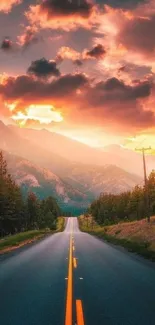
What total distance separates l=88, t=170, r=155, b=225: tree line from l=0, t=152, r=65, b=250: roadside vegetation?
60.0ft

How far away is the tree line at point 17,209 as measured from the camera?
64.8 metres

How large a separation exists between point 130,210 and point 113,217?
564 inches

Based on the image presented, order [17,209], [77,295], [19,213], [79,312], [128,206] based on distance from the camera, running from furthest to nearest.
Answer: [128,206] < [19,213] < [17,209] < [77,295] < [79,312]

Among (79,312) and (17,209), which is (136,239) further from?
(17,209)

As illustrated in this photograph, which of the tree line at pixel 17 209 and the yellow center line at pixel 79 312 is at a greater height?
the tree line at pixel 17 209

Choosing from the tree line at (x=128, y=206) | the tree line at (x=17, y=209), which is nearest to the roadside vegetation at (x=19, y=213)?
the tree line at (x=17, y=209)

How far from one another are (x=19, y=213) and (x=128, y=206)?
97.5 feet

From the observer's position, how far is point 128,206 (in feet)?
314

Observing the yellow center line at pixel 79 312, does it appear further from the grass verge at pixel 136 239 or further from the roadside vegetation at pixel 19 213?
the roadside vegetation at pixel 19 213

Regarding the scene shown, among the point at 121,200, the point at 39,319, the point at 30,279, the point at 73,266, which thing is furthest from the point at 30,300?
the point at 121,200

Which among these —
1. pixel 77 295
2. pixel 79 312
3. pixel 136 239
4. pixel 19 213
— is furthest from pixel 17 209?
pixel 79 312

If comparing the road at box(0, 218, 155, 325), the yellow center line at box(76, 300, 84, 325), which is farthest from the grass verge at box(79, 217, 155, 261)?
the yellow center line at box(76, 300, 84, 325)

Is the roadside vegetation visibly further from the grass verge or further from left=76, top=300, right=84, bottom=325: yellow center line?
left=76, top=300, right=84, bottom=325: yellow center line

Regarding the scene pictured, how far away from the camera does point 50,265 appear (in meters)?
17.1
